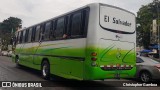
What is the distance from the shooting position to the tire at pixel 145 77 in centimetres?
1244

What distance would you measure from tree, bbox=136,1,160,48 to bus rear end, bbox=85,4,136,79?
51.9 metres

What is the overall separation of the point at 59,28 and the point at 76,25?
1.76 metres

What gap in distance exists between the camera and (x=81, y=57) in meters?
9.56

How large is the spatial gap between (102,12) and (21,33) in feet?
33.7

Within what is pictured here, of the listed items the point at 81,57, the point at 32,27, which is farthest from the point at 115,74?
the point at 32,27

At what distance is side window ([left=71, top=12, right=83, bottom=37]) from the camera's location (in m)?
9.97

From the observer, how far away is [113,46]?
9.81 metres

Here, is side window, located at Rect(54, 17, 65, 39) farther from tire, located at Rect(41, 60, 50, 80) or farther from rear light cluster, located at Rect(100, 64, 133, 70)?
rear light cluster, located at Rect(100, 64, 133, 70)

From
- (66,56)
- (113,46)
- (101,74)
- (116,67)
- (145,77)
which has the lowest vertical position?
(145,77)

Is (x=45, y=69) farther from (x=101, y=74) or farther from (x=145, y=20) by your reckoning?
(x=145, y=20)

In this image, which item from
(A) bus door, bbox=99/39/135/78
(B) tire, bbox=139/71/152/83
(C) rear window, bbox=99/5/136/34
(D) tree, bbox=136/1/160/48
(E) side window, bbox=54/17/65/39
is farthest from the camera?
(D) tree, bbox=136/1/160/48

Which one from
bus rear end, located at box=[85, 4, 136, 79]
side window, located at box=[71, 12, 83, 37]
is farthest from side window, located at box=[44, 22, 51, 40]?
bus rear end, located at box=[85, 4, 136, 79]

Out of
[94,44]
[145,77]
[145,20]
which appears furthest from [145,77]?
A: [145,20]

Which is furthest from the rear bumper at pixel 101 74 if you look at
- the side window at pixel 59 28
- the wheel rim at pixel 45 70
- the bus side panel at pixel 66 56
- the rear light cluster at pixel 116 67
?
the wheel rim at pixel 45 70
